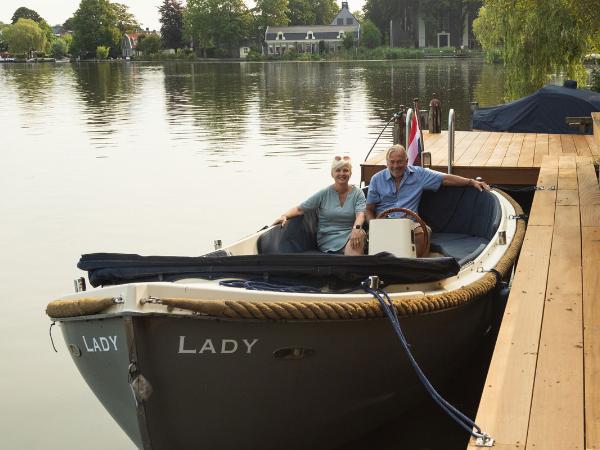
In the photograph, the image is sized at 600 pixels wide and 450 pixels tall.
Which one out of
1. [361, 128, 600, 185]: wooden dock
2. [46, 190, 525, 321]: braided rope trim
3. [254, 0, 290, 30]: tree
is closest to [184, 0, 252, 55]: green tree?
[254, 0, 290, 30]: tree

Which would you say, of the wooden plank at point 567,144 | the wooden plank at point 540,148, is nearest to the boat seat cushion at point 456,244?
the wooden plank at point 540,148

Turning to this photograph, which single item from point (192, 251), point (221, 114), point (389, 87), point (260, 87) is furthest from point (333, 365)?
point (260, 87)

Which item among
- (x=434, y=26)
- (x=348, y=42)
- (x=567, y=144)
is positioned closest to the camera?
(x=567, y=144)

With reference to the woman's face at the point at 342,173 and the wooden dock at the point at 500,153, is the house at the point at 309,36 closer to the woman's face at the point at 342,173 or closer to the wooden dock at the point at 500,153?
the wooden dock at the point at 500,153

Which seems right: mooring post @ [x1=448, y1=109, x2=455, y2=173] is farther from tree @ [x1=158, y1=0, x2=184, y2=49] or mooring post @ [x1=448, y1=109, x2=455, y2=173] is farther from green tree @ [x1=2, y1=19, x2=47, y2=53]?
green tree @ [x1=2, y1=19, x2=47, y2=53]

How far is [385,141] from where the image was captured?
2370 centimetres

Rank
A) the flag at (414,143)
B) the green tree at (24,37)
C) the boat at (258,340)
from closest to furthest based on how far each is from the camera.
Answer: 1. the boat at (258,340)
2. the flag at (414,143)
3. the green tree at (24,37)

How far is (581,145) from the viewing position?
13.6 metres

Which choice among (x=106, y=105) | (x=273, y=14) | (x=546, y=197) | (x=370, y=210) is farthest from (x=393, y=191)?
(x=273, y=14)

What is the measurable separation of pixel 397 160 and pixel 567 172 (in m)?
3.55

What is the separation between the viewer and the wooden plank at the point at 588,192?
25.0ft

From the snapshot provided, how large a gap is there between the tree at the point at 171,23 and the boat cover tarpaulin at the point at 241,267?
13752cm

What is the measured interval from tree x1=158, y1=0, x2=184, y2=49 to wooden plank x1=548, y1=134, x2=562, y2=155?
129 metres

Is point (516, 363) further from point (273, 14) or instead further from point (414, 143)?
point (273, 14)
